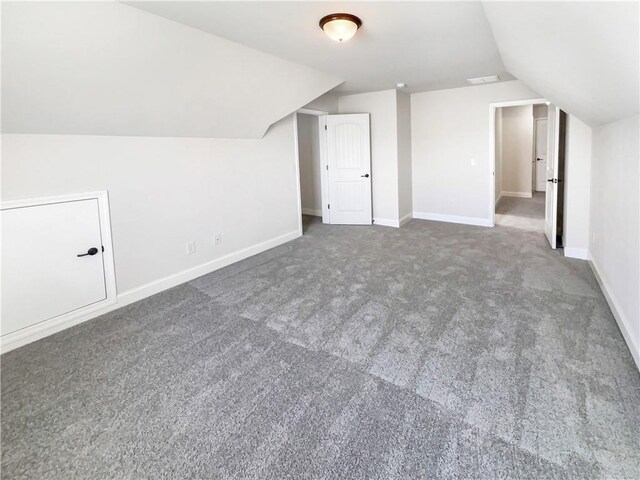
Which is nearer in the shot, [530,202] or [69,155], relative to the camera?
[69,155]

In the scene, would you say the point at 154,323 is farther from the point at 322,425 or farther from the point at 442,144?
the point at 442,144

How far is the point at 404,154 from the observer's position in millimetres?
6379

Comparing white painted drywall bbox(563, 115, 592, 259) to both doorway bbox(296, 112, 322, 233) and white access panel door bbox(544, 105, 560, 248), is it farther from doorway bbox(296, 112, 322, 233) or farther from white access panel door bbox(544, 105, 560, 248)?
doorway bbox(296, 112, 322, 233)

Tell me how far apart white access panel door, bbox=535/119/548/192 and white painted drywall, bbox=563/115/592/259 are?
6428mm

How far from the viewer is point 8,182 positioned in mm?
2650

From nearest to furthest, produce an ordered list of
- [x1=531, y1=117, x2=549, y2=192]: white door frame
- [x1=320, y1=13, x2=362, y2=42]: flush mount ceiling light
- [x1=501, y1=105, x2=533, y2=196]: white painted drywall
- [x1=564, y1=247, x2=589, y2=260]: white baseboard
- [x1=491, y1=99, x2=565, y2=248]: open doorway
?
[x1=320, y1=13, x2=362, y2=42]: flush mount ceiling light
[x1=564, y1=247, x2=589, y2=260]: white baseboard
[x1=491, y1=99, x2=565, y2=248]: open doorway
[x1=501, y1=105, x2=533, y2=196]: white painted drywall
[x1=531, y1=117, x2=549, y2=192]: white door frame

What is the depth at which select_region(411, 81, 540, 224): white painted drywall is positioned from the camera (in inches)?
229

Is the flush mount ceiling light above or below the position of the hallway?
above

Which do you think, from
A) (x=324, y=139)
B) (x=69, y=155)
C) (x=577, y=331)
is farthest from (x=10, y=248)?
(x=324, y=139)

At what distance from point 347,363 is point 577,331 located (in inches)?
67.7

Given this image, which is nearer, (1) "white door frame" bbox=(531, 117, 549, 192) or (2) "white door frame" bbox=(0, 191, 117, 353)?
(2) "white door frame" bbox=(0, 191, 117, 353)

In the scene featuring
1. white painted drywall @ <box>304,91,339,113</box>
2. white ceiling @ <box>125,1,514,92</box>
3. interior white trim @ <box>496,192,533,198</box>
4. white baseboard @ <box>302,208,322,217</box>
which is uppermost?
white painted drywall @ <box>304,91,339,113</box>

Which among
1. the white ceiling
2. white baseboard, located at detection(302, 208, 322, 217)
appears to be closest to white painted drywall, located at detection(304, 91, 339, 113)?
the white ceiling

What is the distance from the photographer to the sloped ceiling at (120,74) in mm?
2246
